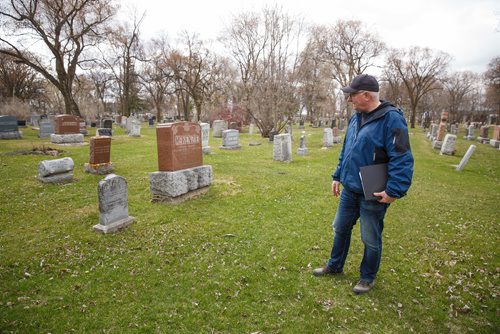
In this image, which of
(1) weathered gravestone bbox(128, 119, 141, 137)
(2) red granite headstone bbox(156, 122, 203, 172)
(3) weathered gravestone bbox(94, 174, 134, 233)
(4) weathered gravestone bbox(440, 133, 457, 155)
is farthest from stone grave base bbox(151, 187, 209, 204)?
(1) weathered gravestone bbox(128, 119, 141, 137)

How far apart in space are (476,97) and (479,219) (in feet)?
297

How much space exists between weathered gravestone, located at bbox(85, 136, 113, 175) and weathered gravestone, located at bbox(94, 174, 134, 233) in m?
4.54

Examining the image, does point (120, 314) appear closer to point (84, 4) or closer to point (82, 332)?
point (82, 332)

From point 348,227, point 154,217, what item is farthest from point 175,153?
point 348,227

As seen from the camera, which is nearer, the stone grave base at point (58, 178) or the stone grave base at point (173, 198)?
the stone grave base at point (173, 198)

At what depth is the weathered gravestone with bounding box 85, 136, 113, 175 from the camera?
8602 millimetres

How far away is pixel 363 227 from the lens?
115 inches

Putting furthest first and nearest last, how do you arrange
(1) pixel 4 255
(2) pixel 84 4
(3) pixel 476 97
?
(3) pixel 476 97 < (2) pixel 84 4 < (1) pixel 4 255

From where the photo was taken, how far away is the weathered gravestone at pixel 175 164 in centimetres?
612

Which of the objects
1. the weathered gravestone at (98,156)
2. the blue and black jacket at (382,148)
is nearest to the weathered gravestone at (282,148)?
the weathered gravestone at (98,156)

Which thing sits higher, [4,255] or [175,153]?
[175,153]

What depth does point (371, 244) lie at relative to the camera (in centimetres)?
296

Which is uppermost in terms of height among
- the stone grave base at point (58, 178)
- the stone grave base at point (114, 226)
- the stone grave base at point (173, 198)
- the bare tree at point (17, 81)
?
the bare tree at point (17, 81)

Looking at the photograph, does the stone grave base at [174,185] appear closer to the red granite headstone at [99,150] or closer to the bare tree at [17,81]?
the red granite headstone at [99,150]
